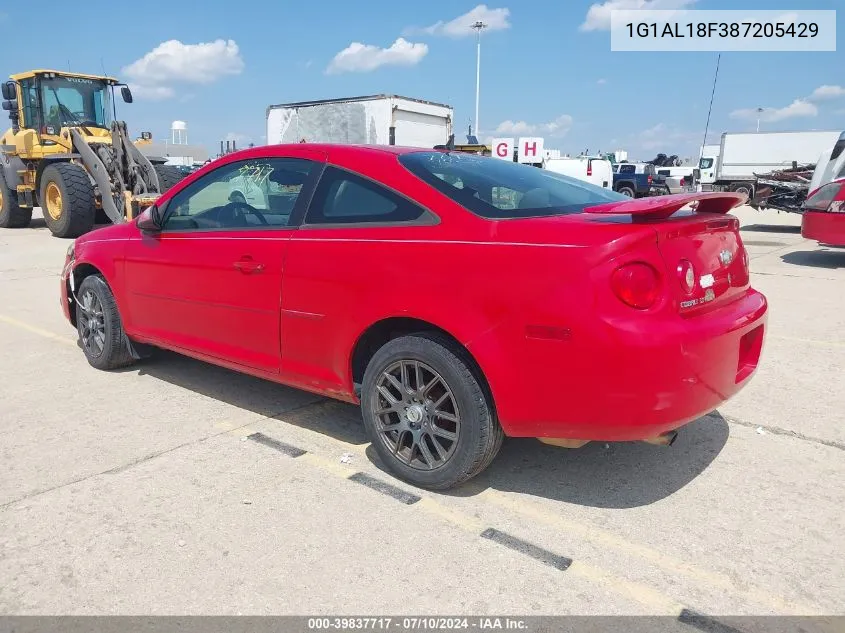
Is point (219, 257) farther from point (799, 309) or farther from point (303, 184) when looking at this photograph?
point (799, 309)

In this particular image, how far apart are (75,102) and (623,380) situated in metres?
15.7

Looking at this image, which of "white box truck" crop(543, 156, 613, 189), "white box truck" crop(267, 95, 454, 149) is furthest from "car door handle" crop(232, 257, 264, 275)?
"white box truck" crop(543, 156, 613, 189)

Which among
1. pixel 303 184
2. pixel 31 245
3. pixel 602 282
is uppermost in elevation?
pixel 303 184

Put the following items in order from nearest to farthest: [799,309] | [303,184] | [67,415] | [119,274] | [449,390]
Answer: [449,390], [303,184], [67,415], [119,274], [799,309]

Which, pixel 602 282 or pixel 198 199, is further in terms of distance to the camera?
pixel 198 199

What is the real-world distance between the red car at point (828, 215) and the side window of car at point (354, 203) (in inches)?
Result: 345

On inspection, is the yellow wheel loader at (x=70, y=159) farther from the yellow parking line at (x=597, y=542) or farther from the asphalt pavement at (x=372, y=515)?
the yellow parking line at (x=597, y=542)

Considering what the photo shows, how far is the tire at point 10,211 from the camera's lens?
1562cm

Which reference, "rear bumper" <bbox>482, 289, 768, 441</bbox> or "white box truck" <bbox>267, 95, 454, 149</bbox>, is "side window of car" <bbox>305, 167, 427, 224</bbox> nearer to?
"rear bumper" <bbox>482, 289, 768, 441</bbox>

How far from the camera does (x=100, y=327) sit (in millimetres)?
4805

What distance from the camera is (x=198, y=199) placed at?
405cm

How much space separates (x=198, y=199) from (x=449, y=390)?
2134 mm

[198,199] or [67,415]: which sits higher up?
[198,199]

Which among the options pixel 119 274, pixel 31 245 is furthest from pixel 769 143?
pixel 119 274
